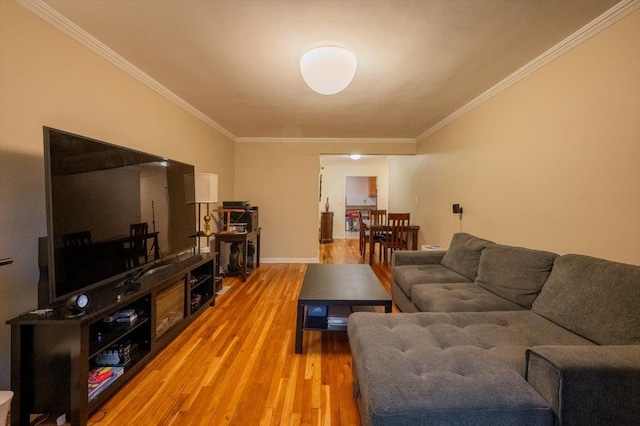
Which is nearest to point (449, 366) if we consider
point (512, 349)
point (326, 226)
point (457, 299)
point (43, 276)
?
point (512, 349)

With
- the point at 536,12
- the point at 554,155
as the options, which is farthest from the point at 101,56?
the point at 554,155

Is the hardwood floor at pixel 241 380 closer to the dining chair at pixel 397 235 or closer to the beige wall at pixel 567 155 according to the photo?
the beige wall at pixel 567 155

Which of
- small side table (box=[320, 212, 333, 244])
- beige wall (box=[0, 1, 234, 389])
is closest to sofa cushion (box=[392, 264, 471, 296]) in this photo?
beige wall (box=[0, 1, 234, 389])

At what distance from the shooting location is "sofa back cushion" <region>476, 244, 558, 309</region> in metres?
1.96

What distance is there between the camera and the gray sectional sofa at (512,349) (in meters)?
Answer: 0.99

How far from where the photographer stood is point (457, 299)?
209 cm

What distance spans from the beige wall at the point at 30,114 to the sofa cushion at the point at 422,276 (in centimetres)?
279

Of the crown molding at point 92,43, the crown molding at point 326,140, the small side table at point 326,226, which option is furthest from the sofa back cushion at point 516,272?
the small side table at point 326,226

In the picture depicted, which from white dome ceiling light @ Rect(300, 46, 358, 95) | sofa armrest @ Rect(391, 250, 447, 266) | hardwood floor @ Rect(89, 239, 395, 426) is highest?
white dome ceiling light @ Rect(300, 46, 358, 95)

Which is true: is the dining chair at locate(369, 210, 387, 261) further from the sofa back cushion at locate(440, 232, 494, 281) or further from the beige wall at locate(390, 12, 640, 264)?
the sofa back cushion at locate(440, 232, 494, 281)

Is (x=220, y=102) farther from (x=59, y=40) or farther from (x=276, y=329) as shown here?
(x=276, y=329)

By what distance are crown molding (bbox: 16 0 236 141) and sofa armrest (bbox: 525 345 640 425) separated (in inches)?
124

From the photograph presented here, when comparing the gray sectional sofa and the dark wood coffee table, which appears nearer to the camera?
the gray sectional sofa

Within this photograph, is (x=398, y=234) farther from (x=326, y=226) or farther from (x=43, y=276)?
(x=43, y=276)
